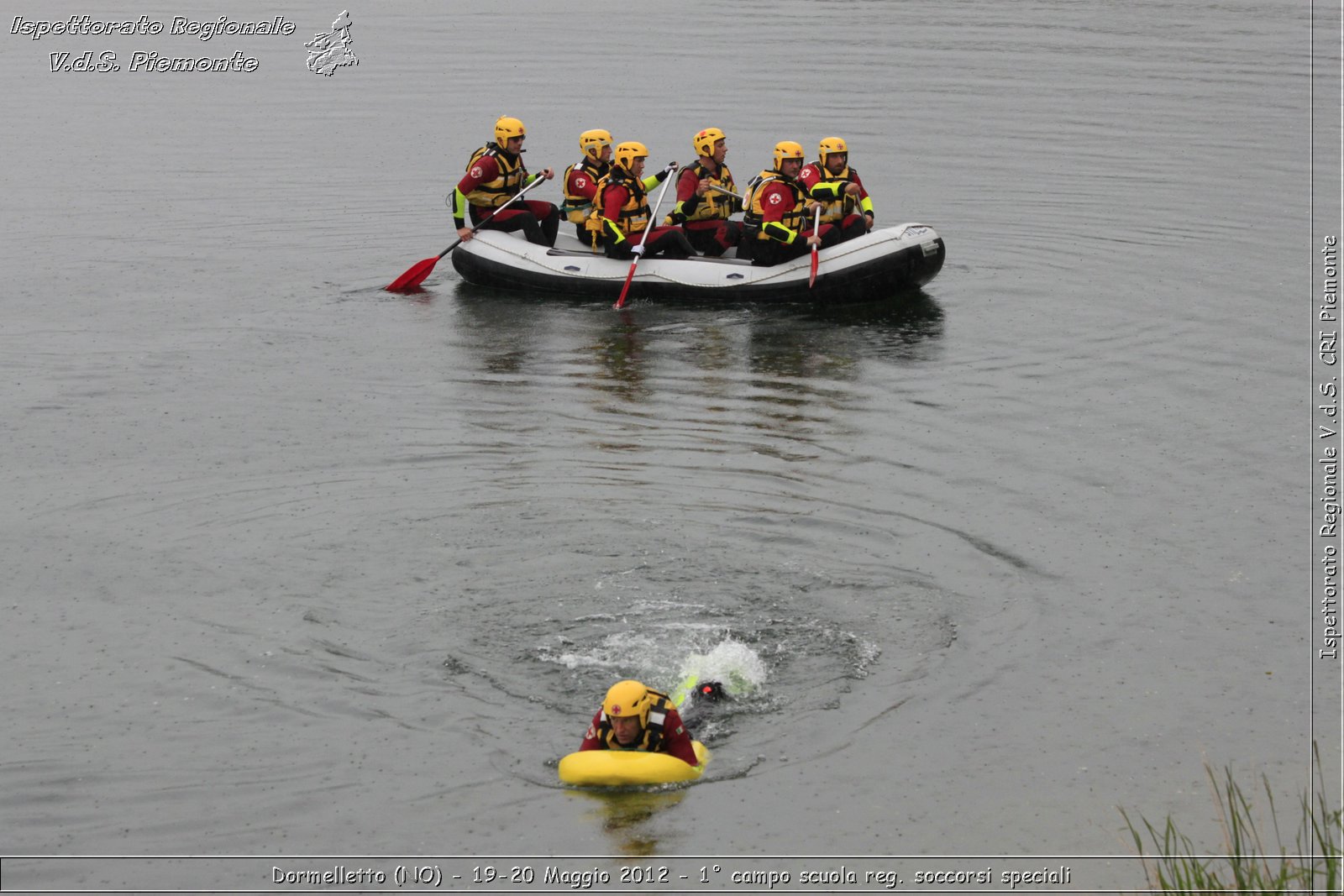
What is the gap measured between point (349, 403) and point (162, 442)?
190 cm

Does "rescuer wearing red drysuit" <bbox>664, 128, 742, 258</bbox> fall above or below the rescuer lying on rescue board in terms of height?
above

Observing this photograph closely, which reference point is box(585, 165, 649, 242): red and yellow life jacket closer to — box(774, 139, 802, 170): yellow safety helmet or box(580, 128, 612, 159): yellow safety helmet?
box(580, 128, 612, 159): yellow safety helmet

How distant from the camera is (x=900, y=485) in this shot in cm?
1399

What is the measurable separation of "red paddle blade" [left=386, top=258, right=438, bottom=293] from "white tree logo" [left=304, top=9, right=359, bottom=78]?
17.5 m

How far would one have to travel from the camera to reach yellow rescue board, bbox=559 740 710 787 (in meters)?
9.64

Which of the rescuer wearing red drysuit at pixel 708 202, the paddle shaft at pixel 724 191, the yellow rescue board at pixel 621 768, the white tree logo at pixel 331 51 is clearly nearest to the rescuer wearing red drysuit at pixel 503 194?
the rescuer wearing red drysuit at pixel 708 202

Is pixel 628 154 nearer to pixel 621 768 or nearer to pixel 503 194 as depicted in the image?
pixel 503 194

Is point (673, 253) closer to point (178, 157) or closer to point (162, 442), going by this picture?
point (162, 442)

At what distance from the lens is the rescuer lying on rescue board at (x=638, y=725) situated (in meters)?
9.70

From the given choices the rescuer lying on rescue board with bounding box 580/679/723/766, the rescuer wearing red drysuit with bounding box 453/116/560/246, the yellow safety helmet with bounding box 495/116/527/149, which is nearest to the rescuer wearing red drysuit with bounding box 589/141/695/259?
the rescuer wearing red drysuit with bounding box 453/116/560/246

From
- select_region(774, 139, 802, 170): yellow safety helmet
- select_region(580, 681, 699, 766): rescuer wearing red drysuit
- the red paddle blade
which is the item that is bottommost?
select_region(580, 681, 699, 766): rescuer wearing red drysuit

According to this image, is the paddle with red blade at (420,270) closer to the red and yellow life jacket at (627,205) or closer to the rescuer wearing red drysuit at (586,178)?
the rescuer wearing red drysuit at (586,178)

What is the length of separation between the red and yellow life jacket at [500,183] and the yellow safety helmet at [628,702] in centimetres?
1198

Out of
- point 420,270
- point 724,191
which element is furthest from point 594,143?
point 420,270
